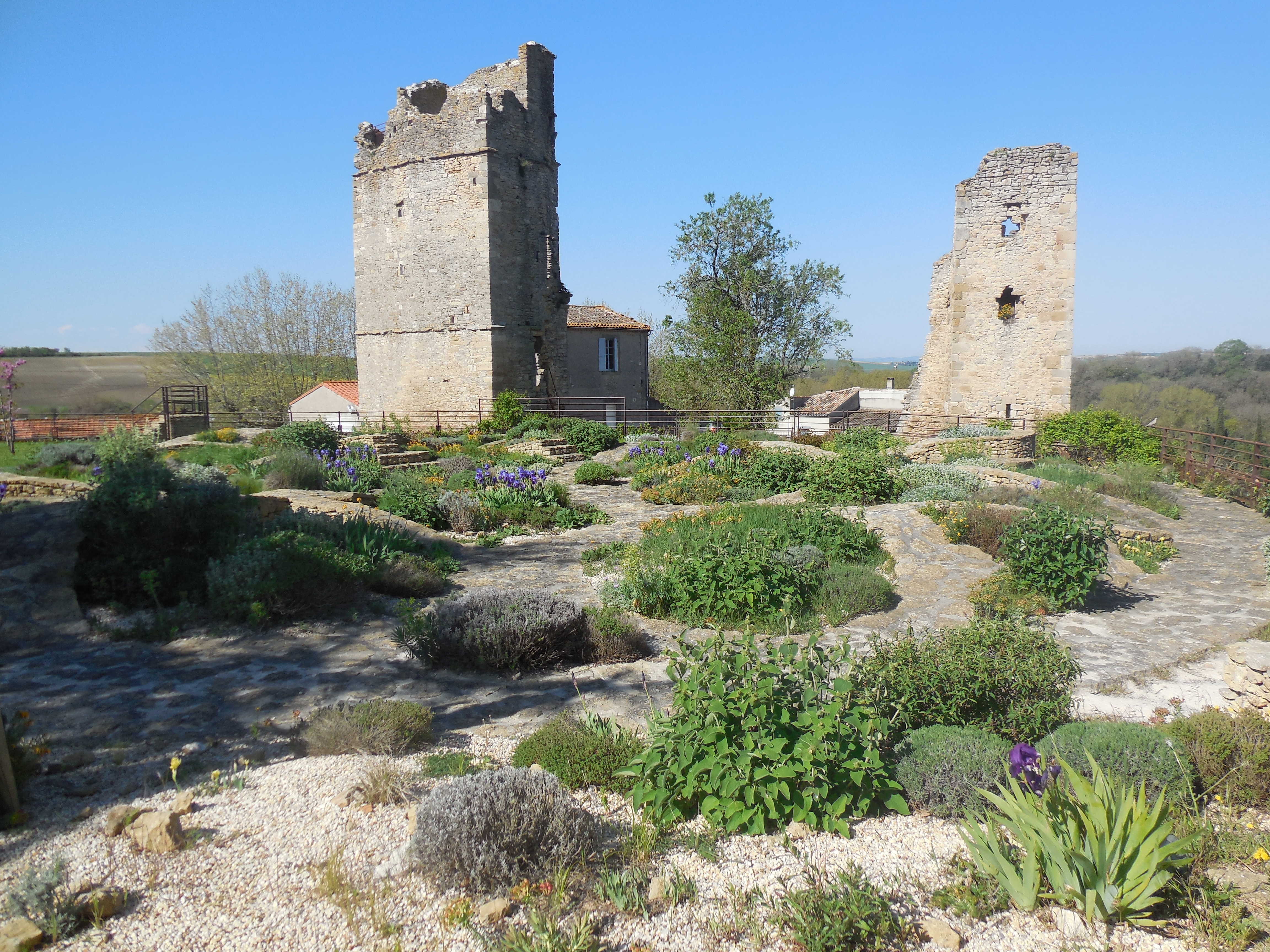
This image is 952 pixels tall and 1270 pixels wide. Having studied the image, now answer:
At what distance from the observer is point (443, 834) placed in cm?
298

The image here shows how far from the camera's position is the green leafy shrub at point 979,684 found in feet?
13.4

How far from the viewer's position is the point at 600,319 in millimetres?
32844

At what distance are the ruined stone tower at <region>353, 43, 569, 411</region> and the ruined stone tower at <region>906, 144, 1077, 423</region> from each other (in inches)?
481

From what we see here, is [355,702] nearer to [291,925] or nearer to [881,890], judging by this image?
[291,925]

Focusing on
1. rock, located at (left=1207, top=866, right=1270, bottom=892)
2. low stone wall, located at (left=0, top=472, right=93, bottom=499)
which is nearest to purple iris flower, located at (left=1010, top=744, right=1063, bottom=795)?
rock, located at (left=1207, top=866, right=1270, bottom=892)

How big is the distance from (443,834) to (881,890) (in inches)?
66.9

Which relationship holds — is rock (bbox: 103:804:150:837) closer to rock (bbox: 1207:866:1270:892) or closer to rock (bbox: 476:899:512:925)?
rock (bbox: 476:899:512:925)

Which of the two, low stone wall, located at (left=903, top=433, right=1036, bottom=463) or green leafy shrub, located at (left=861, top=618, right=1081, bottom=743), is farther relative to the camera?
low stone wall, located at (left=903, top=433, right=1036, bottom=463)

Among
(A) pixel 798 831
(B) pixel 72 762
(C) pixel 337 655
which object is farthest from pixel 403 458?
Result: (A) pixel 798 831

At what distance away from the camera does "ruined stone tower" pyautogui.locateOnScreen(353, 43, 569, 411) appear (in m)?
23.2

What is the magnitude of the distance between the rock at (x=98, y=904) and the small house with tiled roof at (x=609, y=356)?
2898 centimetres

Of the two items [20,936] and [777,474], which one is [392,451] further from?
[20,936]

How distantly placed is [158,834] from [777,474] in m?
10.4

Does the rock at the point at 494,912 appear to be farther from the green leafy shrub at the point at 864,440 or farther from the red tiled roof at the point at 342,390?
the red tiled roof at the point at 342,390
